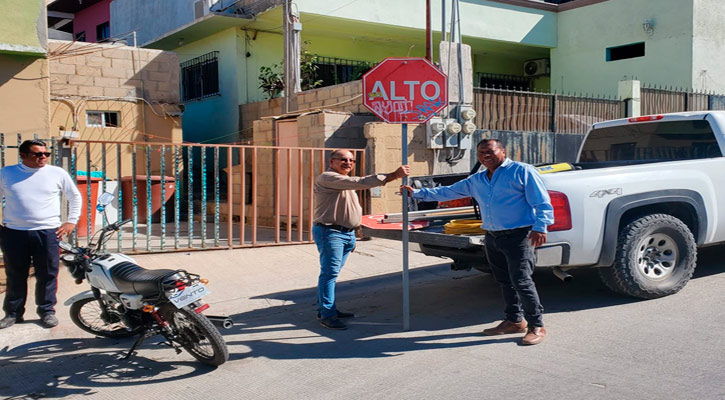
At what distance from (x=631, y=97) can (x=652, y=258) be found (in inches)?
365

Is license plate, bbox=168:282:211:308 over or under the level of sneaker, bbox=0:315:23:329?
over

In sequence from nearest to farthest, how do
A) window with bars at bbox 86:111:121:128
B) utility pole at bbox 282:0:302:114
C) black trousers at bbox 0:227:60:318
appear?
black trousers at bbox 0:227:60:318 → window with bars at bbox 86:111:121:128 → utility pole at bbox 282:0:302:114

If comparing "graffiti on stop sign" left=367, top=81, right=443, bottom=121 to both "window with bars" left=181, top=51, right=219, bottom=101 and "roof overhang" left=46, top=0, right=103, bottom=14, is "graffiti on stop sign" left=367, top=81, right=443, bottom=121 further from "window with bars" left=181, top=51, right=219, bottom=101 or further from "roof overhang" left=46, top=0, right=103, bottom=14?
"roof overhang" left=46, top=0, right=103, bottom=14

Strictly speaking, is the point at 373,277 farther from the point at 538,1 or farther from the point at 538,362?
the point at 538,1

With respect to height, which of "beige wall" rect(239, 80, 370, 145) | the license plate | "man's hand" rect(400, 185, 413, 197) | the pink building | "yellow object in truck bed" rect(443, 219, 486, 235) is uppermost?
the pink building

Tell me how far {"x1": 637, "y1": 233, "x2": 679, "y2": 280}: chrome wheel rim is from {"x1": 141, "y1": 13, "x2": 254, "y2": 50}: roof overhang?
11.1 metres

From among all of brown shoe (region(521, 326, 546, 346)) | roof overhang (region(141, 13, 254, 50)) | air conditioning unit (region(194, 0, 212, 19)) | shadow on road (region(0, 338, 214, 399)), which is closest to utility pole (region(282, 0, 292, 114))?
roof overhang (region(141, 13, 254, 50))

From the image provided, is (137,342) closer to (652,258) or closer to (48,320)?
(48,320)

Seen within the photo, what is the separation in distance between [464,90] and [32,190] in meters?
7.68

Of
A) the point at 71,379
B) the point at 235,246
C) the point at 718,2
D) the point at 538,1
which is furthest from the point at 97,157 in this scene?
the point at 718,2

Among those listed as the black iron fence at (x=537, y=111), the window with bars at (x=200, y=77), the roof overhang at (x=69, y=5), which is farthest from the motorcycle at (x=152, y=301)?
the roof overhang at (x=69, y=5)

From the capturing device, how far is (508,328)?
5488mm

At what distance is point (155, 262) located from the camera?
27.2 ft

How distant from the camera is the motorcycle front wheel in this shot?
4.73 metres
